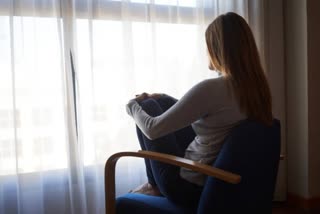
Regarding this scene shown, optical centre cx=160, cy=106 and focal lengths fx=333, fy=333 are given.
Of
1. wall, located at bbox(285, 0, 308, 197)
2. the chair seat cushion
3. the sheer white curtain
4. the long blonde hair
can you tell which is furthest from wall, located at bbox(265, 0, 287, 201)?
the chair seat cushion

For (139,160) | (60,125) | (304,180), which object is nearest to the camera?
(60,125)

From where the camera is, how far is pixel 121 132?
2.09 m

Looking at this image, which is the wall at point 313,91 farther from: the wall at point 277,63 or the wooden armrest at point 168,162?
the wooden armrest at point 168,162

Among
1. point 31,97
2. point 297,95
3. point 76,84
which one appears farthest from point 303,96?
point 31,97

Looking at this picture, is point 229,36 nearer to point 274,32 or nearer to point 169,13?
point 169,13

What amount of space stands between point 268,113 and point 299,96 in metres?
1.42

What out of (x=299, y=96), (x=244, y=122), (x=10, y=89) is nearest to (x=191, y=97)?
(x=244, y=122)

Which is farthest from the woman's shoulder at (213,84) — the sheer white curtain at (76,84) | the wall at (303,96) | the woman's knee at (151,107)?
the wall at (303,96)

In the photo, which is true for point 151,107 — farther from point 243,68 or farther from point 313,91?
point 313,91

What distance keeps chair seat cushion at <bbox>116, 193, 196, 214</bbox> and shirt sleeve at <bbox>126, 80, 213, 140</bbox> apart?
10.6 inches

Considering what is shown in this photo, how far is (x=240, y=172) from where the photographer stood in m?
1.18

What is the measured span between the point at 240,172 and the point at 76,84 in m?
1.15

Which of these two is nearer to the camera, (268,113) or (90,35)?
(268,113)

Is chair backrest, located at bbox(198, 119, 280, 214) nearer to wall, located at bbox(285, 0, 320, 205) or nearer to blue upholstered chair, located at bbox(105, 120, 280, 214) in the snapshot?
blue upholstered chair, located at bbox(105, 120, 280, 214)
